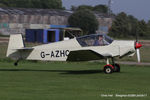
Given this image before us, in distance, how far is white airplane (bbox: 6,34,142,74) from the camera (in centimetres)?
1706

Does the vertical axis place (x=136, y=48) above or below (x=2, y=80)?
above

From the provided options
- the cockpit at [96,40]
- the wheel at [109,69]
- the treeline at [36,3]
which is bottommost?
the wheel at [109,69]

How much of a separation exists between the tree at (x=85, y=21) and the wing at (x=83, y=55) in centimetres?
6896

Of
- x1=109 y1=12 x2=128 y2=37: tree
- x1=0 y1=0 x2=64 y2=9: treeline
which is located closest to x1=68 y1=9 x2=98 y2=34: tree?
x1=109 y1=12 x2=128 y2=37: tree

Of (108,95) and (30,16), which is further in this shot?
(30,16)

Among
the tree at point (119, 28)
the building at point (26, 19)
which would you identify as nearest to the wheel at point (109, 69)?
the building at point (26, 19)

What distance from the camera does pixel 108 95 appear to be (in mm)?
10586

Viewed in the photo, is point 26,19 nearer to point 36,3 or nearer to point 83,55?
point 83,55

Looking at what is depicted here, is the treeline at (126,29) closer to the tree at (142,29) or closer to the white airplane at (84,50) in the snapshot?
the tree at (142,29)

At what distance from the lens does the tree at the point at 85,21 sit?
8678 cm

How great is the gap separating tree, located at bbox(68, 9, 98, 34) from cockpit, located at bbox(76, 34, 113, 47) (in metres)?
68.9

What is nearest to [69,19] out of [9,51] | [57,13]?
[57,13]

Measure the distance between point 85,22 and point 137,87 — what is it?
252 feet

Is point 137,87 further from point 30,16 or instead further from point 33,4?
point 33,4
